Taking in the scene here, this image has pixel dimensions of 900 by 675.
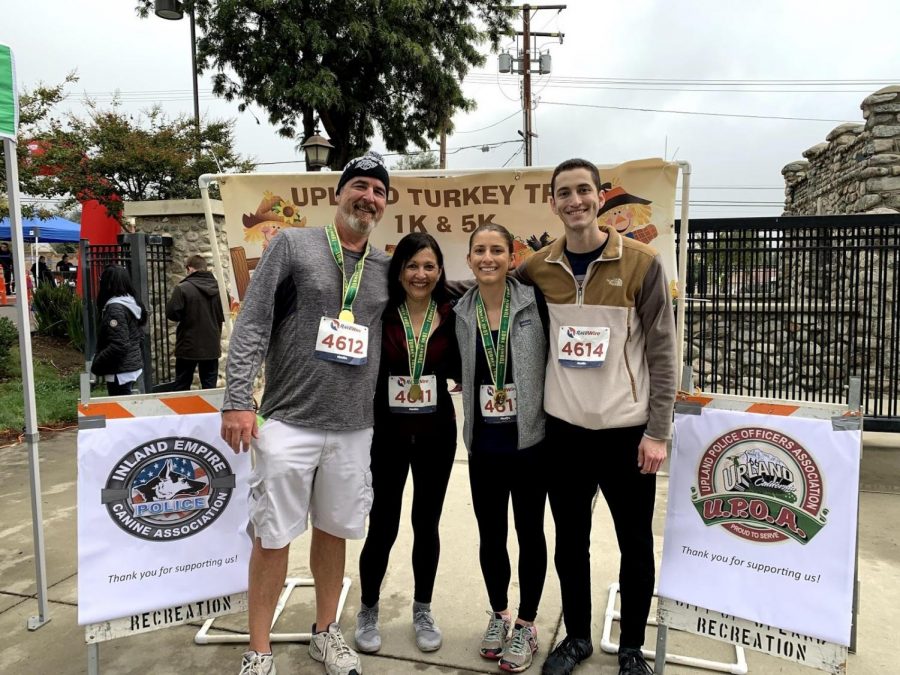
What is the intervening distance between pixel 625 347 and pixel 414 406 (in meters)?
0.89

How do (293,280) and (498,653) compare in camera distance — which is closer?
(293,280)

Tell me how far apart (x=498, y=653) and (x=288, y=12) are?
48.2ft

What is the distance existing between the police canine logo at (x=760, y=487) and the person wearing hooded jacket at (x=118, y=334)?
17.2 feet

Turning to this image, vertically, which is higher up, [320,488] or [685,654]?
[320,488]

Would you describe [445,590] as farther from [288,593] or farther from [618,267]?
[618,267]

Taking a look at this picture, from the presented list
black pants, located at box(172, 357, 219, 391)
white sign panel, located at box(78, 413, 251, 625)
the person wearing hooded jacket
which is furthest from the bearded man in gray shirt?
black pants, located at box(172, 357, 219, 391)

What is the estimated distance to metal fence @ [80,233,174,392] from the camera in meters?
7.47

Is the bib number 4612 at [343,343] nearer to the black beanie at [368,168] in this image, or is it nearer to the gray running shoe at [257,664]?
the black beanie at [368,168]

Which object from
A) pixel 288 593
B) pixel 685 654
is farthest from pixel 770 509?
pixel 288 593

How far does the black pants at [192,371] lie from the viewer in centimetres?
778

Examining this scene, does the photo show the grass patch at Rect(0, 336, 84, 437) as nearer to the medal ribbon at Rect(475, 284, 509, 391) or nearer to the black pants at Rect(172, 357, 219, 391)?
the black pants at Rect(172, 357, 219, 391)

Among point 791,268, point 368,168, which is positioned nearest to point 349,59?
point 791,268

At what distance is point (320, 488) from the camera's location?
2543 mm

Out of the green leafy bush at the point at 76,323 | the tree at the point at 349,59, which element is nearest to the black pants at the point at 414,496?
the green leafy bush at the point at 76,323
